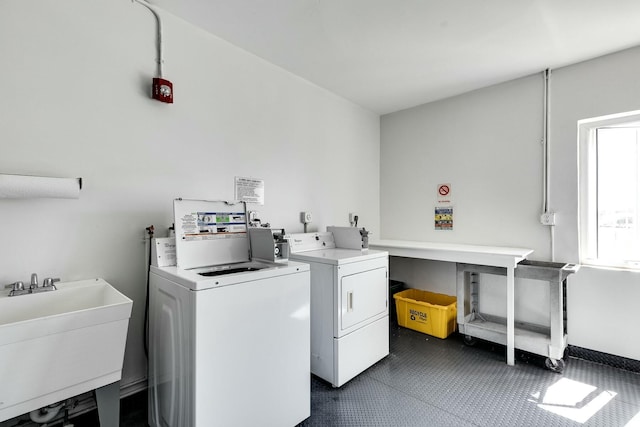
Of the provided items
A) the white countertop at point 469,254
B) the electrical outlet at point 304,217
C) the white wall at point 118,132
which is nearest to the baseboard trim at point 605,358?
the white countertop at point 469,254

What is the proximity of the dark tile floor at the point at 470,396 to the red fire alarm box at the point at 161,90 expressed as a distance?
5.98 ft

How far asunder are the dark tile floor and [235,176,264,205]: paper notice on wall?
142 cm

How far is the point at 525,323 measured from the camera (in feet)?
9.05

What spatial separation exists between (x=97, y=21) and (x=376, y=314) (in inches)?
102

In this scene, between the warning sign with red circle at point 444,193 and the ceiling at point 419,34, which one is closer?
the ceiling at point 419,34

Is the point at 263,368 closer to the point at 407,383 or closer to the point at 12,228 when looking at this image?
the point at 407,383

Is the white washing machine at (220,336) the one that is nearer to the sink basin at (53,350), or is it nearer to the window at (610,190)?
the sink basin at (53,350)

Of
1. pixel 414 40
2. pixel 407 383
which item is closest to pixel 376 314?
pixel 407 383

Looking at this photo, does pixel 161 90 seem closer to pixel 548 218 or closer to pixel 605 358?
pixel 548 218

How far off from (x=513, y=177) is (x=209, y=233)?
271cm

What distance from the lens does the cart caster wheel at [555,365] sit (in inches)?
89.4

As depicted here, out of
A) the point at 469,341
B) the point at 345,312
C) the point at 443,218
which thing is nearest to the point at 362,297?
the point at 345,312

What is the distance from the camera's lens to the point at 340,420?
173 centimetres

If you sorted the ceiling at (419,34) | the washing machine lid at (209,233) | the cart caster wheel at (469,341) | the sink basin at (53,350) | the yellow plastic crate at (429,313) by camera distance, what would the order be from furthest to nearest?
the yellow plastic crate at (429,313)
the cart caster wheel at (469,341)
the ceiling at (419,34)
the washing machine lid at (209,233)
the sink basin at (53,350)
